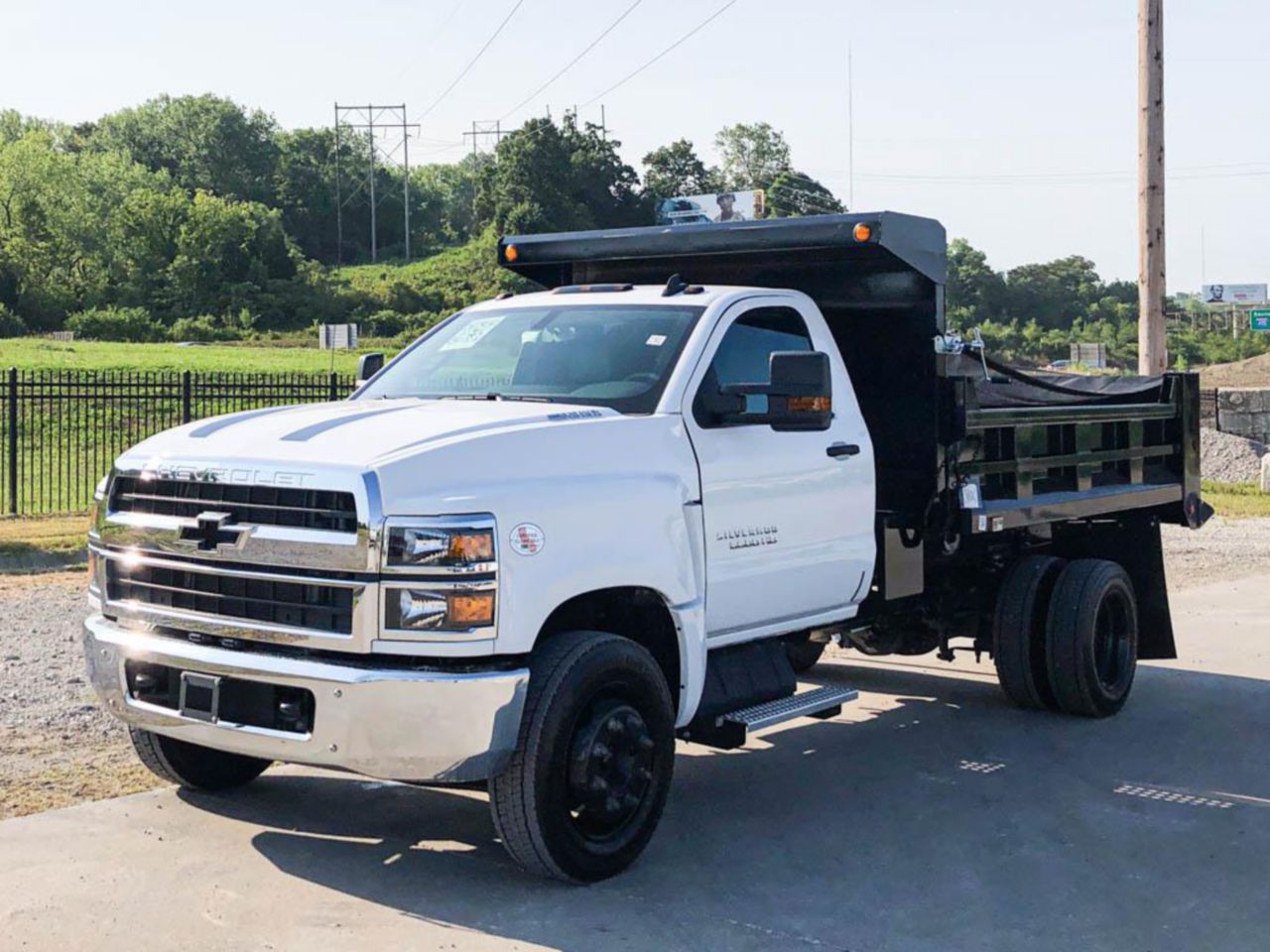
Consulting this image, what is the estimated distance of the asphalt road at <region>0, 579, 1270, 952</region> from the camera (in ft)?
17.2

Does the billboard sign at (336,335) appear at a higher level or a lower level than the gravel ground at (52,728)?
higher

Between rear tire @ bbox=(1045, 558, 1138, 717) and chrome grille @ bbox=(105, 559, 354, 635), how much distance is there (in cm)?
471

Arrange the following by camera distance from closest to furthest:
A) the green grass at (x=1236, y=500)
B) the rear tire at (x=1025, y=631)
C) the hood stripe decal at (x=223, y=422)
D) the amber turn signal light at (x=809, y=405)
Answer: the hood stripe decal at (x=223, y=422)
the amber turn signal light at (x=809, y=405)
the rear tire at (x=1025, y=631)
the green grass at (x=1236, y=500)

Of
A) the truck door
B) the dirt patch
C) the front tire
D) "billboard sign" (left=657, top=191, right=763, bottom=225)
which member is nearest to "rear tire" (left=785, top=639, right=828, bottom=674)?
the truck door

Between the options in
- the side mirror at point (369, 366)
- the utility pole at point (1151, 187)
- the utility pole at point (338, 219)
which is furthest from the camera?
the utility pole at point (338, 219)

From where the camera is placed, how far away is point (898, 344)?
25.9 ft

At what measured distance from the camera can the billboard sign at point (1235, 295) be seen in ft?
521

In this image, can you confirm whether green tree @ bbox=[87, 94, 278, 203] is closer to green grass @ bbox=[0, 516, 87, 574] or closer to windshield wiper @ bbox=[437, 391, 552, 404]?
green grass @ bbox=[0, 516, 87, 574]

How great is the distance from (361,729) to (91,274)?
8942 centimetres

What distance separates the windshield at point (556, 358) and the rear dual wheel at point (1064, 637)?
309 cm

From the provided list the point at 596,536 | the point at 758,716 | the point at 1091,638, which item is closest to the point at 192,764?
the point at 596,536

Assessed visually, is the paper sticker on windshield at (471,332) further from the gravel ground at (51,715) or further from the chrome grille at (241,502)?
the gravel ground at (51,715)

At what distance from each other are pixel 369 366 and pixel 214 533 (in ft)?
7.78

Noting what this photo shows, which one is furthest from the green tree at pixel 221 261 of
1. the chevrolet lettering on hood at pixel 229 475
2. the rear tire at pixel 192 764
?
the chevrolet lettering on hood at pixel 229 475
